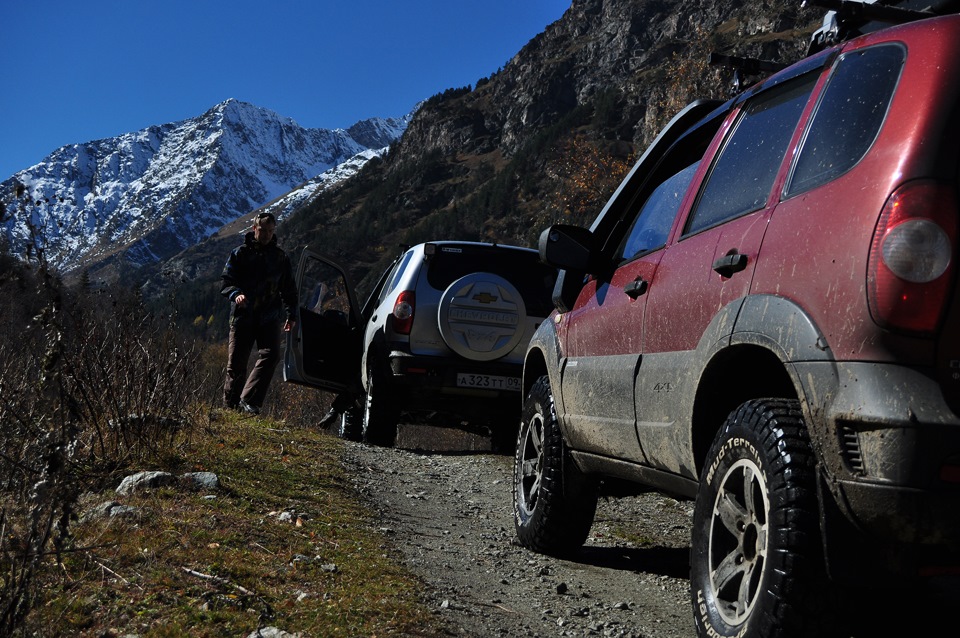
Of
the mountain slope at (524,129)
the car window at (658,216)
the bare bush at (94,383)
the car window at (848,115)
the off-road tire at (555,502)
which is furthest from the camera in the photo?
the mountain slope at (524,129)

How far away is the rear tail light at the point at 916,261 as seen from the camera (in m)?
1.99

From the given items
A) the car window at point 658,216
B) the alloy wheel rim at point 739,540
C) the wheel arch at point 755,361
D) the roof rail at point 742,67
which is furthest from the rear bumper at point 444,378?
the alloy wheel rim at point 739,540

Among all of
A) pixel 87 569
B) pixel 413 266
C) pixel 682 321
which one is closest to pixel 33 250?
pixel 87 569

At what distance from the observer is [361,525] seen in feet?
15.5

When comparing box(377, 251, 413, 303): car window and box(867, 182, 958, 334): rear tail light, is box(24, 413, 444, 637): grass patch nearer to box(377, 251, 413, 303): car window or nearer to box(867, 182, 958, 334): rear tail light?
box(867, 182, 958, 334): rear tail light

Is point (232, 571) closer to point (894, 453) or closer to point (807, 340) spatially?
point (807, 340)

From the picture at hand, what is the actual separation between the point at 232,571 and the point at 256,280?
595 centimetres

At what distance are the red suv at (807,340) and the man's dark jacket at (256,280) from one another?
5.96 metres

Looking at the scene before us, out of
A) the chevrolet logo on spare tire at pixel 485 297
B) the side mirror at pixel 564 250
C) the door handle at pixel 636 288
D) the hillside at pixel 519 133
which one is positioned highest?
the hillside at pixel 519 133

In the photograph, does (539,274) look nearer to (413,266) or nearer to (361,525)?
(413,266)

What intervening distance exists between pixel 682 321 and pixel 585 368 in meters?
1.03

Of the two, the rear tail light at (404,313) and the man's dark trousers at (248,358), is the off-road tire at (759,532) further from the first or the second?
the man's dark trousers at (248,358)

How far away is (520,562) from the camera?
423cm

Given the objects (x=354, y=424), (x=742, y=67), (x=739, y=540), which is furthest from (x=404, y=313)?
(x=739, y=540)
